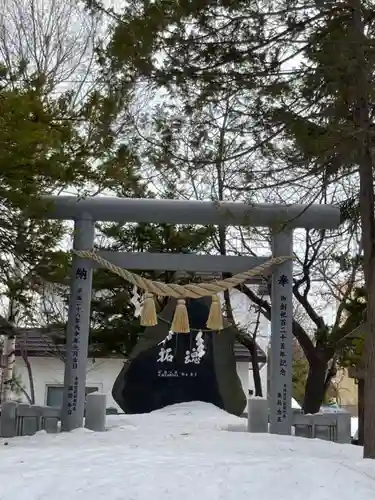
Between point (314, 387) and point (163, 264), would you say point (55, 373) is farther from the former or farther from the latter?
point (163, 264)

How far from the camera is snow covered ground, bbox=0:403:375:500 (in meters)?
3.49

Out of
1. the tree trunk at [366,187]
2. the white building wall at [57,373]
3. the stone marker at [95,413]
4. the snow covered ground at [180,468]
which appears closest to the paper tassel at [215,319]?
the snow covered ground at [180,468]

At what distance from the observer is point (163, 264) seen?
7094mm

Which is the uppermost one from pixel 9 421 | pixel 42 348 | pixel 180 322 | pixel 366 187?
pixel 366 187

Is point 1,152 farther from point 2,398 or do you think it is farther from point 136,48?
point 2,398

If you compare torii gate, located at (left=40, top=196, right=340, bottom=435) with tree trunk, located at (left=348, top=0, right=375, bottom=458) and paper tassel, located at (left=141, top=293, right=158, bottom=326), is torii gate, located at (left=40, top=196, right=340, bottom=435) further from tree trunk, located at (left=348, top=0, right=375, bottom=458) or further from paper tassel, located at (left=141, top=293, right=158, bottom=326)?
tree trunk, located at (left=348, top=0, right=375, bottom=458)

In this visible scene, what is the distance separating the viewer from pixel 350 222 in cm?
600

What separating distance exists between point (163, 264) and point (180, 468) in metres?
3.34

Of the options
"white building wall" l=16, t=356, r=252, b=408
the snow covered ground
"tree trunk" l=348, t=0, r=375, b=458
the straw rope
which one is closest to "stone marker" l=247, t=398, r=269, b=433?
the snow covered ground

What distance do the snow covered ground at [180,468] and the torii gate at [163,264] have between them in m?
0.67

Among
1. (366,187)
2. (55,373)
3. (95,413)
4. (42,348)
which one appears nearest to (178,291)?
(95,413)

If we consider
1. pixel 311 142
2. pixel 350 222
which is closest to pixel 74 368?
pixel 350 222

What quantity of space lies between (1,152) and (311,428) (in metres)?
4.36

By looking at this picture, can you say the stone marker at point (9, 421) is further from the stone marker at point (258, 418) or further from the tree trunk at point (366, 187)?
the tree trunk at point (366, 187)
